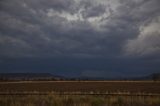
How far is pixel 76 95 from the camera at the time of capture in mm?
32062

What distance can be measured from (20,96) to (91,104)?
343 inches

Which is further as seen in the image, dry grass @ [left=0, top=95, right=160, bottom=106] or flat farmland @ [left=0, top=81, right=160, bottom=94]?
flat farmland @ [left=0, top=81, right=160, bottom=94]

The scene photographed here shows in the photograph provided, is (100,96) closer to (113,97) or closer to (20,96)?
(113,97)

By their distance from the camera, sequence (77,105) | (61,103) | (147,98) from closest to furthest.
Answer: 1. (77,105)
2. (61,103)
3. (147,98)

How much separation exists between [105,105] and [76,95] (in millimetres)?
6488

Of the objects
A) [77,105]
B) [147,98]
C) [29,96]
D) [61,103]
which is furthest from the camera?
[29,96]

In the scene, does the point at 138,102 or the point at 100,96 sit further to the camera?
the point at 100,96

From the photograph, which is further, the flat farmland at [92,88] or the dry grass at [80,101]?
the flat farmland at [92,88]

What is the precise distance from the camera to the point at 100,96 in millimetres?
31094

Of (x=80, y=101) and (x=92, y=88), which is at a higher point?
(x=92, y=88)

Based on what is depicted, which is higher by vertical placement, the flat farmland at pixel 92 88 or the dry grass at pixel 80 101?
the flat farmland at pixel 92 88

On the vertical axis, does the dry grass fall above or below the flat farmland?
below

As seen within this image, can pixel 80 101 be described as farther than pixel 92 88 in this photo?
No

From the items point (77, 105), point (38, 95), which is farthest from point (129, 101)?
point (38, 95)
